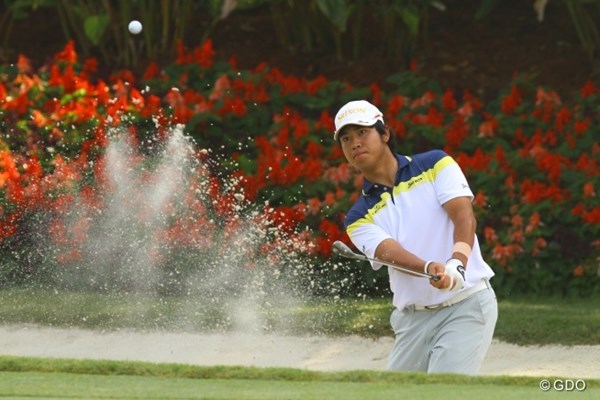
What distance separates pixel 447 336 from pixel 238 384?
83 cm

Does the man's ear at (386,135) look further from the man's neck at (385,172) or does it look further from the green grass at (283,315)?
the green grass at (283,315)

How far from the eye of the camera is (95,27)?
11750 mm

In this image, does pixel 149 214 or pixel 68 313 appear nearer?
pixel 68 313

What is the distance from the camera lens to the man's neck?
561cm

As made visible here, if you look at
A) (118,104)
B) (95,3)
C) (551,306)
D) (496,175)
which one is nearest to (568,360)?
(551,306)

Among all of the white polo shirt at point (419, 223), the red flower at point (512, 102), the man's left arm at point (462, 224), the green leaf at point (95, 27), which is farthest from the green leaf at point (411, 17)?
the man's left arm at point (462, 224)

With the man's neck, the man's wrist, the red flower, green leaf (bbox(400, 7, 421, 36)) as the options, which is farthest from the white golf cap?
green leaf (bbox(400, 7, 421, 36))

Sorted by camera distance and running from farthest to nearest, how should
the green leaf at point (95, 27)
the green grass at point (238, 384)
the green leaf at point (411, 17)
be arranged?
the green leaf at point (95, 27), the green leaf at point (411, 17), the green grass at point (238, 384)

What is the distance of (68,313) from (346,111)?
12.6ft

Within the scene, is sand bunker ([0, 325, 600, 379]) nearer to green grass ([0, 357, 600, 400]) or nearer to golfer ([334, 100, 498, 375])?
golfer ([334, 100, 498, 375])

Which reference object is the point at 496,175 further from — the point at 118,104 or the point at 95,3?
the point at 95,3

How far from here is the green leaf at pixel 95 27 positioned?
38.4 ft

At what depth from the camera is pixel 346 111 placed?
5.59 m

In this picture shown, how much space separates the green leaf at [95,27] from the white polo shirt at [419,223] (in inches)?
254
